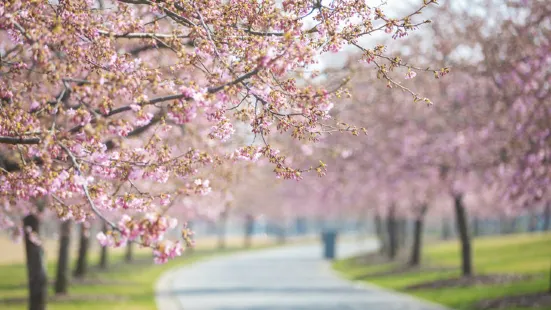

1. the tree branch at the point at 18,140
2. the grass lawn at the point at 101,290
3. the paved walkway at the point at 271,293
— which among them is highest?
the tree branch at the point at 18,140

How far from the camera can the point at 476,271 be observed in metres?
26.9

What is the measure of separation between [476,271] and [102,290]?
48.2 feet

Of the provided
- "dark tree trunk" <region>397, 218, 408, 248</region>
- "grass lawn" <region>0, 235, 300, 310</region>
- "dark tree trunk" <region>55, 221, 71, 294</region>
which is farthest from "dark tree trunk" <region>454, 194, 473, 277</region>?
"dark tree trunk" <region>397, 218, 408, 248</region>

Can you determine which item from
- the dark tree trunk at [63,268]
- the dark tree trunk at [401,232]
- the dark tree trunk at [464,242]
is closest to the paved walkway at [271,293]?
the dark tree trunk at [63,268]

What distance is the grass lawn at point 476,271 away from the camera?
18.6 m

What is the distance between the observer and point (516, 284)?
20.2 metres

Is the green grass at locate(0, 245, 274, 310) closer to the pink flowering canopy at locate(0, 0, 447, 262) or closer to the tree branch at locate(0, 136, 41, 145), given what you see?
the pink flowering canopy at locate(0, 0, 447, 262)

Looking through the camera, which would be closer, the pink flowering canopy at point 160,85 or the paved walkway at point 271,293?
the pink flowering canopy at point 160,85

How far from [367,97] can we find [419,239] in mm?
12603

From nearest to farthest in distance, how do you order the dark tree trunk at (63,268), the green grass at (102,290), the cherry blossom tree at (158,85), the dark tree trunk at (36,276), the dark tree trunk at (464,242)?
1. the cherry blossom tree at (158,85)
2. the dark tree trunk at (36,276)
3. the green grass at (102,290)
4. the dark tree trunk at (63,268)
5. the dark tree trunk at (464,242)

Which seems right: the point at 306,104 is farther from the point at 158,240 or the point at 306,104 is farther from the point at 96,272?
the point at 96,272

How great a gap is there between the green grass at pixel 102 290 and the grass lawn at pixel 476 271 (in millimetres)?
8521

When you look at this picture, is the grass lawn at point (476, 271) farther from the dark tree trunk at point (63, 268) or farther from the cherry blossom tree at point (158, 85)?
the dark tree trunk at point (63, 268)

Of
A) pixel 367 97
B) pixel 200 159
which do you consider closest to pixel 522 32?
pixel 367 97
